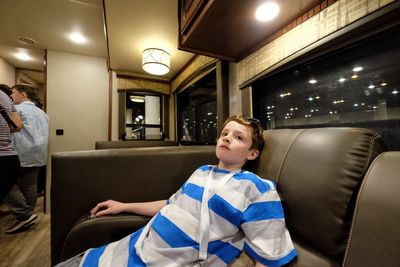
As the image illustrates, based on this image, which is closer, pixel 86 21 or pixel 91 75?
pixel 86 21

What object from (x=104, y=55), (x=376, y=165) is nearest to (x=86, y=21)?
(x=104, y=55)

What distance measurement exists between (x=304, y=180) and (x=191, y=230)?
39 centimetres

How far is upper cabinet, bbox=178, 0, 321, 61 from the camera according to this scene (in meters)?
0.98

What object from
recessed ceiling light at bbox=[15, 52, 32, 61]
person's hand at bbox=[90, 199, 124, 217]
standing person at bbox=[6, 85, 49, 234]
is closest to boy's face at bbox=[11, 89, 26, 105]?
standing person at bbox=[6, 85, 49, 234]

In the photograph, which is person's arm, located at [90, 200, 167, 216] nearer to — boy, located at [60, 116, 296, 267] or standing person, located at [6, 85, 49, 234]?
boy, located at [60, 116, 296, 267]

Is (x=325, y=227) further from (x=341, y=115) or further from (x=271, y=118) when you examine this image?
(x=271, y=118)

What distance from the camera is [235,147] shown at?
74 cm

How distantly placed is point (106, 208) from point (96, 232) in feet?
Result: 0.36

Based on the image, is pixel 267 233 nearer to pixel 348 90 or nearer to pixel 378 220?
pixel 378 220

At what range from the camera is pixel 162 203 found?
0.82 metres

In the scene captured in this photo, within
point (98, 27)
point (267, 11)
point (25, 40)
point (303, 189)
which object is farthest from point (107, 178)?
point (25, 40)

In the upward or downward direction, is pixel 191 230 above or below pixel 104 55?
below

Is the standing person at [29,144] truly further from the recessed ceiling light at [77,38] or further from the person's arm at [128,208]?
the person's arm at [128,208]

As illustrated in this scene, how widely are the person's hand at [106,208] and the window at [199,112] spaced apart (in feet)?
4.68
